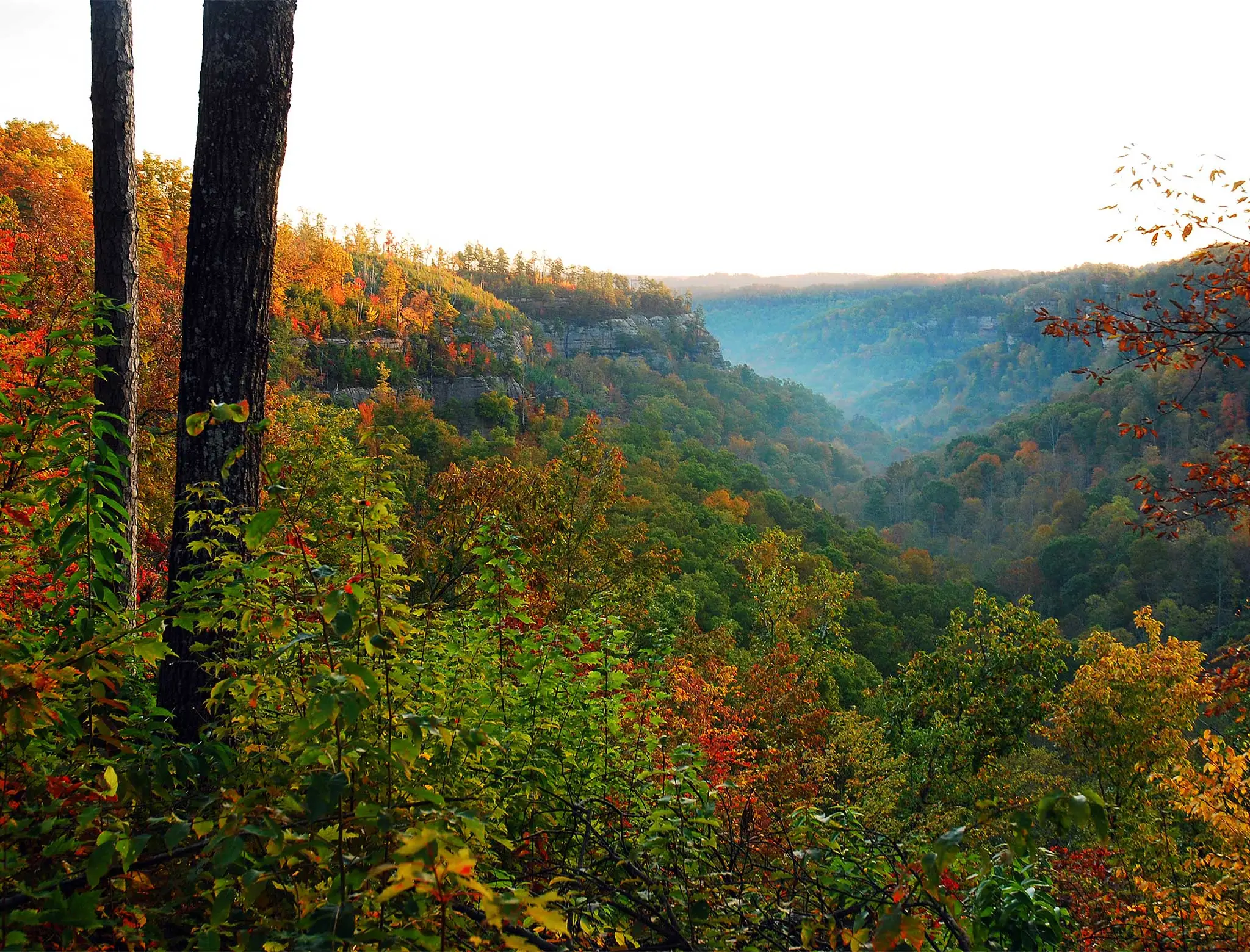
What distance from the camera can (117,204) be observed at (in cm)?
593

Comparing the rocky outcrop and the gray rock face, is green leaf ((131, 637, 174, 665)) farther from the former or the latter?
the gray rock face

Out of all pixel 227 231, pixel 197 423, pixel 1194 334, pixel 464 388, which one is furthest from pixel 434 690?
pixel 464 388

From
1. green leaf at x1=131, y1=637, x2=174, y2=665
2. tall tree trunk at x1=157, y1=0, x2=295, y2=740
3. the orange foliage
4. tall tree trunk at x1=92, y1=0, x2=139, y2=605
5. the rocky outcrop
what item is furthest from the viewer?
the rocky outcrop

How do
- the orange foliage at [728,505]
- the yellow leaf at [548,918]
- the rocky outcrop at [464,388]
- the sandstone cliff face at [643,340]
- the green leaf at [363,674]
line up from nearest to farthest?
the yellow leaf at [548,918] → the green leaf at [363,674] → the orange foliage at [728,505] → the rocky outcrop at [464,388] → the sandstone cliff face at [643,340]

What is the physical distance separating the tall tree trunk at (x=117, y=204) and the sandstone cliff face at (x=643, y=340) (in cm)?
9778

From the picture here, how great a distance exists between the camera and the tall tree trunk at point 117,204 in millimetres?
5719

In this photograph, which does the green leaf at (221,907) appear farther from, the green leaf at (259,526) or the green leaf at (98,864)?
the green leaf at (259,526)

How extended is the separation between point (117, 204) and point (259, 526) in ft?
18.3

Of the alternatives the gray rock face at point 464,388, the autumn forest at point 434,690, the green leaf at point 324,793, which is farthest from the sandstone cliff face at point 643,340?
the green leaf at point 324,793

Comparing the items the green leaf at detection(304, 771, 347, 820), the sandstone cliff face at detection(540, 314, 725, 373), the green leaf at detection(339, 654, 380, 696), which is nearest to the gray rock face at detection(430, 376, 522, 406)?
the sandstone cliff face at detection(540, 314, 725, 373)

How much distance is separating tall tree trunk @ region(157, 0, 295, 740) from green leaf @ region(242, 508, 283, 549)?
197 cm

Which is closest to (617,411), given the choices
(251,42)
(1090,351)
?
(251,42)

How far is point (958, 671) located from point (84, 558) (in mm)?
21139

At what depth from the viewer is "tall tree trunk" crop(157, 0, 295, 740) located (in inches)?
143
